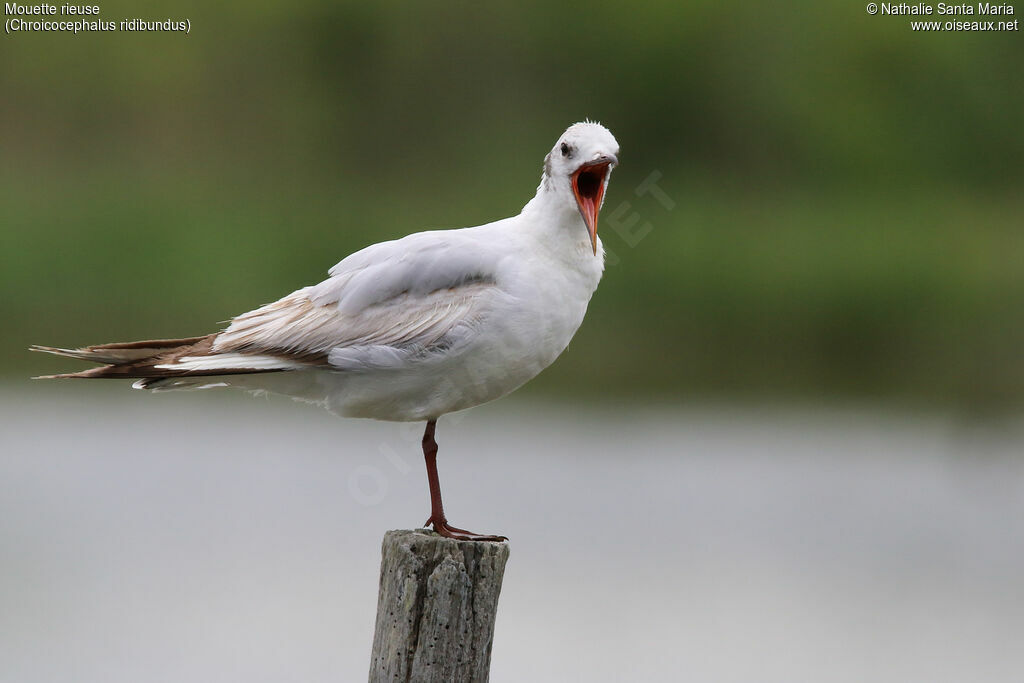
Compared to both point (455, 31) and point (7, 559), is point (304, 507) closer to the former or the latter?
point (7, 559)

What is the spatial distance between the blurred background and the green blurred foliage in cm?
4

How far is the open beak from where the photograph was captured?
4621mm

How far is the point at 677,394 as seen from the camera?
12.5 metres

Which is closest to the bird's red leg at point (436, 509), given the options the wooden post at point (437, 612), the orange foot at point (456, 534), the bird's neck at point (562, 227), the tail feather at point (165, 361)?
the orange foot at point (456, 534)

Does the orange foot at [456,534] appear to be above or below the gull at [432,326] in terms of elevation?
below

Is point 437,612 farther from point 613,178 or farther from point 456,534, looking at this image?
point 613,178

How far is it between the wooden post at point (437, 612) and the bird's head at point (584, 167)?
108 centimetres

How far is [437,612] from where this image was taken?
420cm

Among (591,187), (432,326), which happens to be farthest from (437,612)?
(591,187)

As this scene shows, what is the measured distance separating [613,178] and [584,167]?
962 cm

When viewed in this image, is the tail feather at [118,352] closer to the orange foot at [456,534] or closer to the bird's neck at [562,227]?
the orange foot at [456,534]

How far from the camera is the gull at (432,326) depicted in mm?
4582

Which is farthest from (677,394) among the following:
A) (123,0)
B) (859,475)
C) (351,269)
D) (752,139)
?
(351,269)

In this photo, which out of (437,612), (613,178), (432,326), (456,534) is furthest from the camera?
(613,178)
